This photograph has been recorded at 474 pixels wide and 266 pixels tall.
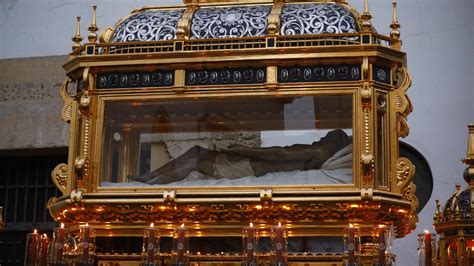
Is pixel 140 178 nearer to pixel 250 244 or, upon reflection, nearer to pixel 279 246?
pixel 250 244

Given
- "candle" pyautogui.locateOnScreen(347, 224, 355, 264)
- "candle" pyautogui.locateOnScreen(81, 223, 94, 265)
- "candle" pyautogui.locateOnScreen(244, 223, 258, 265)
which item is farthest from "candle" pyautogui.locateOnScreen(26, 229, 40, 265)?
"candle" pyautogui.locateOnScreen(347, 224, 355, 264)

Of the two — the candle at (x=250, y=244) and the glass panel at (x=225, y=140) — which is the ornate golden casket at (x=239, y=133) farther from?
the candle at (x=250, y=244)

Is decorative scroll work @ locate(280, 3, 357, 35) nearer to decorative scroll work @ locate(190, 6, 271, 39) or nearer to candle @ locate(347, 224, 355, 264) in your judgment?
decorative scroll work @ locate(190, 6, 271, 39)

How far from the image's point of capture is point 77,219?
6410 mm

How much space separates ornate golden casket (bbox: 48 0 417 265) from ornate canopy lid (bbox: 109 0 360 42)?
1cm

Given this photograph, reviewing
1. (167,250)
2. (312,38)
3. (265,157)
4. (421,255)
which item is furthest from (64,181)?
(421,255)

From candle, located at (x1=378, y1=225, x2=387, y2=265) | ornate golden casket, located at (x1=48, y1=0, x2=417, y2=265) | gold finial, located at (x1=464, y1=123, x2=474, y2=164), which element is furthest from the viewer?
gold finial, located at (x1=464, y1=123, x2=474, y2=164)

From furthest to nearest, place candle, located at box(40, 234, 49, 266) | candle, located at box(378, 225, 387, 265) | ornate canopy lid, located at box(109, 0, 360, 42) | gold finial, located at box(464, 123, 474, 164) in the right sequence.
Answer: gold finial, located at box(464, 123, 474, 164)
ornate canopy lid, located at box(109, 0, 360, 42)
candle, located at box(40, 234, 49, 266)
candle, located at box(378, 225, 387, 265)

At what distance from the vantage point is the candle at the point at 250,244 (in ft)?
19.1

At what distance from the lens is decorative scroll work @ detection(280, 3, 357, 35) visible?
643cm

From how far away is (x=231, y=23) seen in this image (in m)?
6.62

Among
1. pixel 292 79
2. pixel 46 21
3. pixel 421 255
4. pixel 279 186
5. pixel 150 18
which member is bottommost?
pixel 421 255

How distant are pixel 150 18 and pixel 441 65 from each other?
3123 millimetres

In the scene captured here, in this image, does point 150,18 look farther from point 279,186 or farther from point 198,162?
point 279,186
